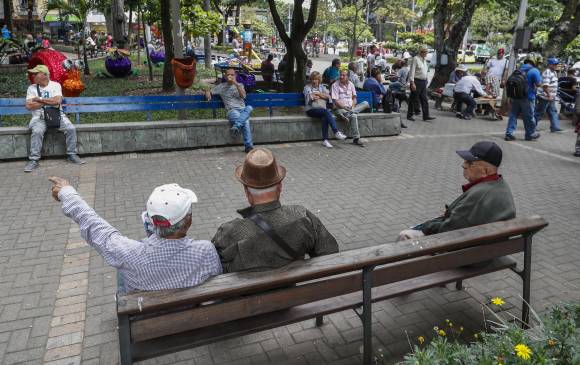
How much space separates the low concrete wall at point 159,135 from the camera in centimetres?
745

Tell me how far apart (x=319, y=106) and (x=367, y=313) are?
6.81 m

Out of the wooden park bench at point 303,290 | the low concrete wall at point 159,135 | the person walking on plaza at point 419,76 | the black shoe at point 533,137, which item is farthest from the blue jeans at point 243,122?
the black shoe at point 533,137

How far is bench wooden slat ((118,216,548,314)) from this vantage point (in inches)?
92.0

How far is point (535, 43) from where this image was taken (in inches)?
1101

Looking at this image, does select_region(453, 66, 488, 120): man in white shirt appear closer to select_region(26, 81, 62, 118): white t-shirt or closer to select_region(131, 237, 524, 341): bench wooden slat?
select_region(26, 81, 62, 118): white t-shirt

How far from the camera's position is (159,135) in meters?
8.31

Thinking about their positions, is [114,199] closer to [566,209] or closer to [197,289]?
[197,289]

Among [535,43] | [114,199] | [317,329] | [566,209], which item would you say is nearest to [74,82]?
[114,199]

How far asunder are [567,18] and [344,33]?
2803 centimetres

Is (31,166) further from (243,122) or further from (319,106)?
(319,106)

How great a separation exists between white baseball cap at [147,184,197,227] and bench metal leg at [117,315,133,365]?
1.65ft

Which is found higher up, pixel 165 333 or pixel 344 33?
pixel 344 33

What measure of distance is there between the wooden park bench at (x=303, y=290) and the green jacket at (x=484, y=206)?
0.40ft

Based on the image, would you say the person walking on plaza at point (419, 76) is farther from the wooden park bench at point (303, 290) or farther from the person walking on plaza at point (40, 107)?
the wooden park bench at point (303, 290)
